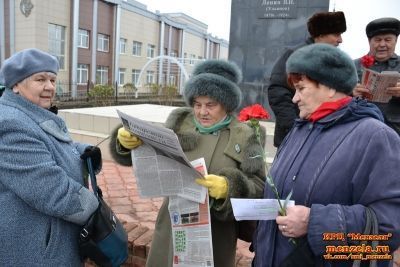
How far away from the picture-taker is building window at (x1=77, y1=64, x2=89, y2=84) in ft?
87.2

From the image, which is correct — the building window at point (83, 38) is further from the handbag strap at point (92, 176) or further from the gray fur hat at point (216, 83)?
the handbag strap at point (92, 176)

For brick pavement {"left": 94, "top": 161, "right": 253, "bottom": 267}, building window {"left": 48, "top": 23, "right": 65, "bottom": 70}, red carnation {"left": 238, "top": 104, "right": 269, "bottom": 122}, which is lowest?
brick pavement {"left": 94, "top": 161, "right": 253, "bottom": 267}

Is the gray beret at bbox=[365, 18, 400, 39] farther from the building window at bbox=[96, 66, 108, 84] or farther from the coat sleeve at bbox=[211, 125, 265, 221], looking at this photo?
the building window at bbox=[96, 66, 108, 84]

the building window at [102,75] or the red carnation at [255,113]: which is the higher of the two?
the building window at [102,75]

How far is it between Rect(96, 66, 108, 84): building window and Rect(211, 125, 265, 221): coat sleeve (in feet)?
91.8

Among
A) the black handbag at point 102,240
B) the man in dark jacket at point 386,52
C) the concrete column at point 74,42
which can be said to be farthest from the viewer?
the concrete column at point 74,42

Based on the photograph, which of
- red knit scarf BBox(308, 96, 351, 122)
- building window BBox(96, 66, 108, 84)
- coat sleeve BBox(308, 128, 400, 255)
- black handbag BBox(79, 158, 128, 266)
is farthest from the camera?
building window BBox(96, 66, 108, 84)

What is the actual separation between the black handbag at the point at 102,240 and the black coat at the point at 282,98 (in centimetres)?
157

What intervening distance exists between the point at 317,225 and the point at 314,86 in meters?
0.57

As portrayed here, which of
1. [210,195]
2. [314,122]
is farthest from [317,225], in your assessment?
[210,195]

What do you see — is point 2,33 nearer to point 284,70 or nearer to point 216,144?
point 284,70

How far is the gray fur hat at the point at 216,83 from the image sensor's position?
2010 millimetres

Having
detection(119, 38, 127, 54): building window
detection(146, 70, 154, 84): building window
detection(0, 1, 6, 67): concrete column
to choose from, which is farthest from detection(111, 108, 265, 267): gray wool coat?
detection(146, 70, 154, 84): building window

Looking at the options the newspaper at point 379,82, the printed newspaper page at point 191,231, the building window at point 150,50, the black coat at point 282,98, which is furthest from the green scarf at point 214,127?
the building window at point 150,50
